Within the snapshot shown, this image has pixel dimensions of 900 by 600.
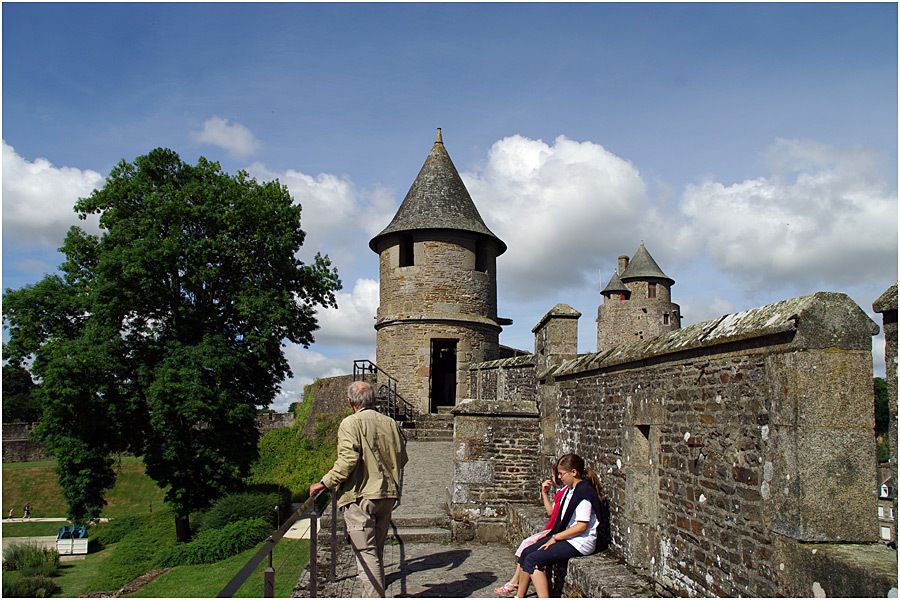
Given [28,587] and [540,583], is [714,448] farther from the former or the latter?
[28,587]

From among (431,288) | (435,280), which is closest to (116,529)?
(431,288)

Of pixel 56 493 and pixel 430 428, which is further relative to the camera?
pixel 56 493

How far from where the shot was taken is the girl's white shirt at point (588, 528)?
6441 mm

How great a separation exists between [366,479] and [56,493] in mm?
31316

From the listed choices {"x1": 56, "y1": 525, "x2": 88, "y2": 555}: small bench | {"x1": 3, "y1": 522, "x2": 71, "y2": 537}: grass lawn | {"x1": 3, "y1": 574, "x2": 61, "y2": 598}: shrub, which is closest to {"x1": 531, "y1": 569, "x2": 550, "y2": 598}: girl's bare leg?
{"x1": 3, "y1": 574, "x2": 61, "y2": 598}: shrub

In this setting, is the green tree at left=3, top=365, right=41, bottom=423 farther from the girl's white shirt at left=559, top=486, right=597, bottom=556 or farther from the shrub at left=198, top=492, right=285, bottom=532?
the girl's white shirt at left=559, top=486, right=597, bottom=556

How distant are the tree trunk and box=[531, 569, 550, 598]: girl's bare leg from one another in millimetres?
13330

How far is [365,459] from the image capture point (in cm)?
558

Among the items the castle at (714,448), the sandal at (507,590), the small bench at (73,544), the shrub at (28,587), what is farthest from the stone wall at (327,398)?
the sandal at (507,590)

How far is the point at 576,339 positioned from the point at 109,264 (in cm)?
1213

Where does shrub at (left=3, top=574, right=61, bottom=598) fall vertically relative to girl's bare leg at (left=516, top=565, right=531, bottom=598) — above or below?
below

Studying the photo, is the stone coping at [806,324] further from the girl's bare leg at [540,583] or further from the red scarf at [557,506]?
the girl's bare leg at [540,583]

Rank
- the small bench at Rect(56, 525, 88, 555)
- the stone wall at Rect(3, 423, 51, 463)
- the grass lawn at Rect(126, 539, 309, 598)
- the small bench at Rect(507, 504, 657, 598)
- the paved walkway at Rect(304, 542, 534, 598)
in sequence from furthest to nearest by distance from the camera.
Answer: the stone wall at Rect(3, 423, 51, 463)
the small bench at Rect(56, 525, 88, 555)
the grass lawn at Rect(126, 539, 309, 598)
the paved walkway at Rect(304, 542, 534, 598)
the small bench at Rect(507, 504, 657, 598)

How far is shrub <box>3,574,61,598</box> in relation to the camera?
1320cm
